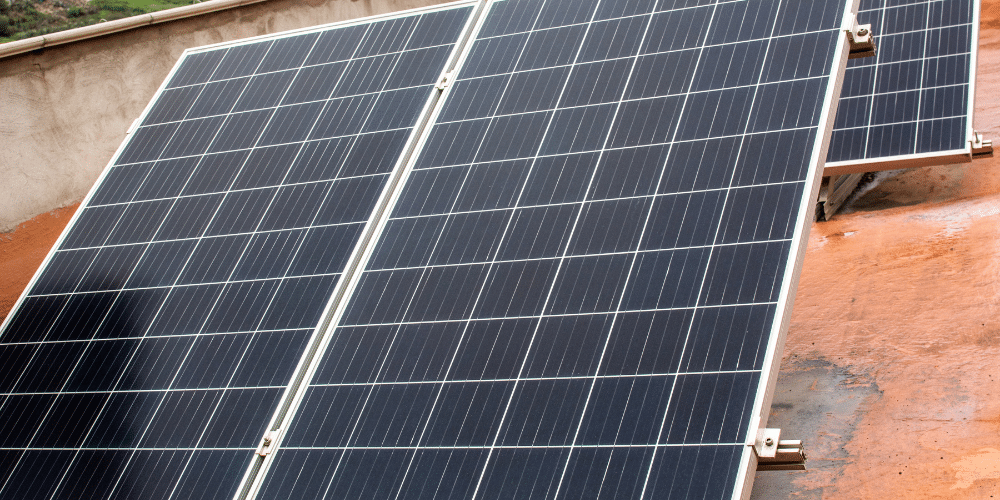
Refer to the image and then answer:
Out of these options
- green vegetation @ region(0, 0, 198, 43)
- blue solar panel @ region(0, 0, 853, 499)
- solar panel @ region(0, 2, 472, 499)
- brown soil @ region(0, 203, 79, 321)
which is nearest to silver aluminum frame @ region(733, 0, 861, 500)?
blue solar panel @ region(0, 0, 853, 499)

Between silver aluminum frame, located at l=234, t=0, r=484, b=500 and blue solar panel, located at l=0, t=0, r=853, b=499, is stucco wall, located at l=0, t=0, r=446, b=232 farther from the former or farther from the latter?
silver aluminum frame, located at l=234, t=0, r=484, b=500

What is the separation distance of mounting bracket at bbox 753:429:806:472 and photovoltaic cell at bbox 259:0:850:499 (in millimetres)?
99

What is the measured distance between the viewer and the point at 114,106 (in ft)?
74.6

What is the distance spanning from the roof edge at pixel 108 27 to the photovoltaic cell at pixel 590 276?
50.2 feet

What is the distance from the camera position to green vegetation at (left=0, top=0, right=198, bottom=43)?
1335 inches

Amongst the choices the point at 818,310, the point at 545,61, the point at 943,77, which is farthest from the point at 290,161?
the point at 943,77

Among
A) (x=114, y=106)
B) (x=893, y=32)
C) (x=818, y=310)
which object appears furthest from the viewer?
(x=114, y=106)

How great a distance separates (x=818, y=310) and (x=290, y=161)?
8.69m

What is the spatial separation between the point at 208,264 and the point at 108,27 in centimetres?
1517

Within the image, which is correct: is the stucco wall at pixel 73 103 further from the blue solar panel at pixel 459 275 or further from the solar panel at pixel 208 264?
the blue solar panel at pixel 459 275

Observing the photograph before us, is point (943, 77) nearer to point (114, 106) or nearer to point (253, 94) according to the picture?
point (253, 94)

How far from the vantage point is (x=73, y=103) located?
21938 mm

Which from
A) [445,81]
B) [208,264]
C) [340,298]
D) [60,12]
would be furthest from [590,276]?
[60,12]

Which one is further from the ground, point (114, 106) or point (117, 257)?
point (117, 257)
